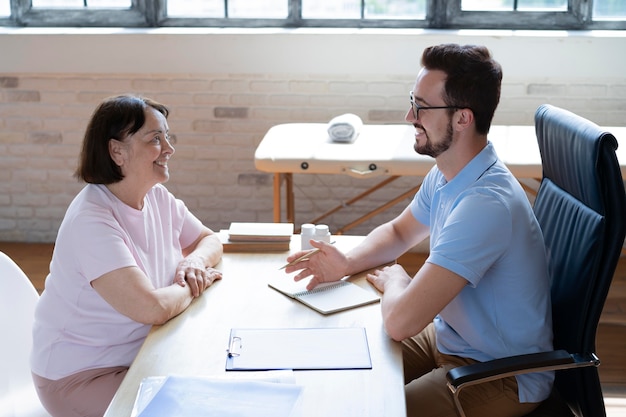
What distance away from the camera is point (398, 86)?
4.59 m

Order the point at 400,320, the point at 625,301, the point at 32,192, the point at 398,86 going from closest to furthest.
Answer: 1. the point at 400,320
2. the point at 625,301
3. the point at 398,86
4. the point at 32,192

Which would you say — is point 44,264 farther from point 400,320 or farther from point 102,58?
point 400,320

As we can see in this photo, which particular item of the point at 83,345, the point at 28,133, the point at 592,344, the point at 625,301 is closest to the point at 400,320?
the point at 592,344

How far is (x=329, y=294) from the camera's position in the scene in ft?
7.38

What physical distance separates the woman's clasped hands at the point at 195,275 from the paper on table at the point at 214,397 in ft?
1.64

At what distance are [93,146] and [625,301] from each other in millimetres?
2875

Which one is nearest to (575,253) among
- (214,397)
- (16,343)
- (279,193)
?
(214,397)

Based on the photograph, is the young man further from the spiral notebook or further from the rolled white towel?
the rolled white towel

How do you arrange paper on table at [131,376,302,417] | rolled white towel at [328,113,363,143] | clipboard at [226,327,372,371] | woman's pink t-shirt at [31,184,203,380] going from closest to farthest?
paper on table at [131,376,302,417] < clipboard at [226,327,372,371] < woman's pink t-shirt at [31,184,203,380] < rolled white towel at [328,113,363,143]

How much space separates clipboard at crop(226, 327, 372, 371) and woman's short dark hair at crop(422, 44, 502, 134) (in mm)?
610

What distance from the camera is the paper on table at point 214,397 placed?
1633 mm

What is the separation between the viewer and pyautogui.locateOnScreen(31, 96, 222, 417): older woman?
208 centimetres

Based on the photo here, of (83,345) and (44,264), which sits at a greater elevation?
(83,345)

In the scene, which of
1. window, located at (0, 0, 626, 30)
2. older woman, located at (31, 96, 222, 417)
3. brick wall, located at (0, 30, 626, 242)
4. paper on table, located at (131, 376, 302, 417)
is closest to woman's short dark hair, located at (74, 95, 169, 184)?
older woman, located at (31, 96, 222, 417)
